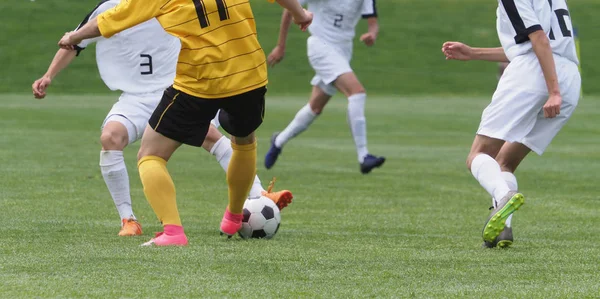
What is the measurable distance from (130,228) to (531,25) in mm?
2726

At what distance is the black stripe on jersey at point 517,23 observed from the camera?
667 centimetres

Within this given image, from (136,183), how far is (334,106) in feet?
51.6

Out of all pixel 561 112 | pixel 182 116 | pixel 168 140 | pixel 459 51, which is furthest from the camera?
pixel 459 51

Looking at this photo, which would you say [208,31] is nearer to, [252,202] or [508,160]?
[252,202]

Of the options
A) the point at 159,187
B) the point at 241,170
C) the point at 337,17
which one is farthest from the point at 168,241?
the point at 337,17

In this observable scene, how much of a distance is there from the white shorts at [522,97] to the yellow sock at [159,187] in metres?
1.87

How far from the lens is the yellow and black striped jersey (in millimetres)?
6355

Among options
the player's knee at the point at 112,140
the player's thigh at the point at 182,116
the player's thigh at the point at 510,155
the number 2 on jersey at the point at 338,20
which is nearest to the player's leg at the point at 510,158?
the player's thigh at the point at 510,155

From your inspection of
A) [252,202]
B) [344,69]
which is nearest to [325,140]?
[344,69]

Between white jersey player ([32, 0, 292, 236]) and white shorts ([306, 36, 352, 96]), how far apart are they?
15.3ft

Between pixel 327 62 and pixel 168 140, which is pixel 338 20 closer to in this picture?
pixel 327 62

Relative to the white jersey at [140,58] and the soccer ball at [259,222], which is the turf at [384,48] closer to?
the white jersey at [140,58]

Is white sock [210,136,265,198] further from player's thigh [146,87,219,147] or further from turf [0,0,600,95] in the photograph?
turf [0,0,600,95]

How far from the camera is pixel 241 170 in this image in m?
6.94
